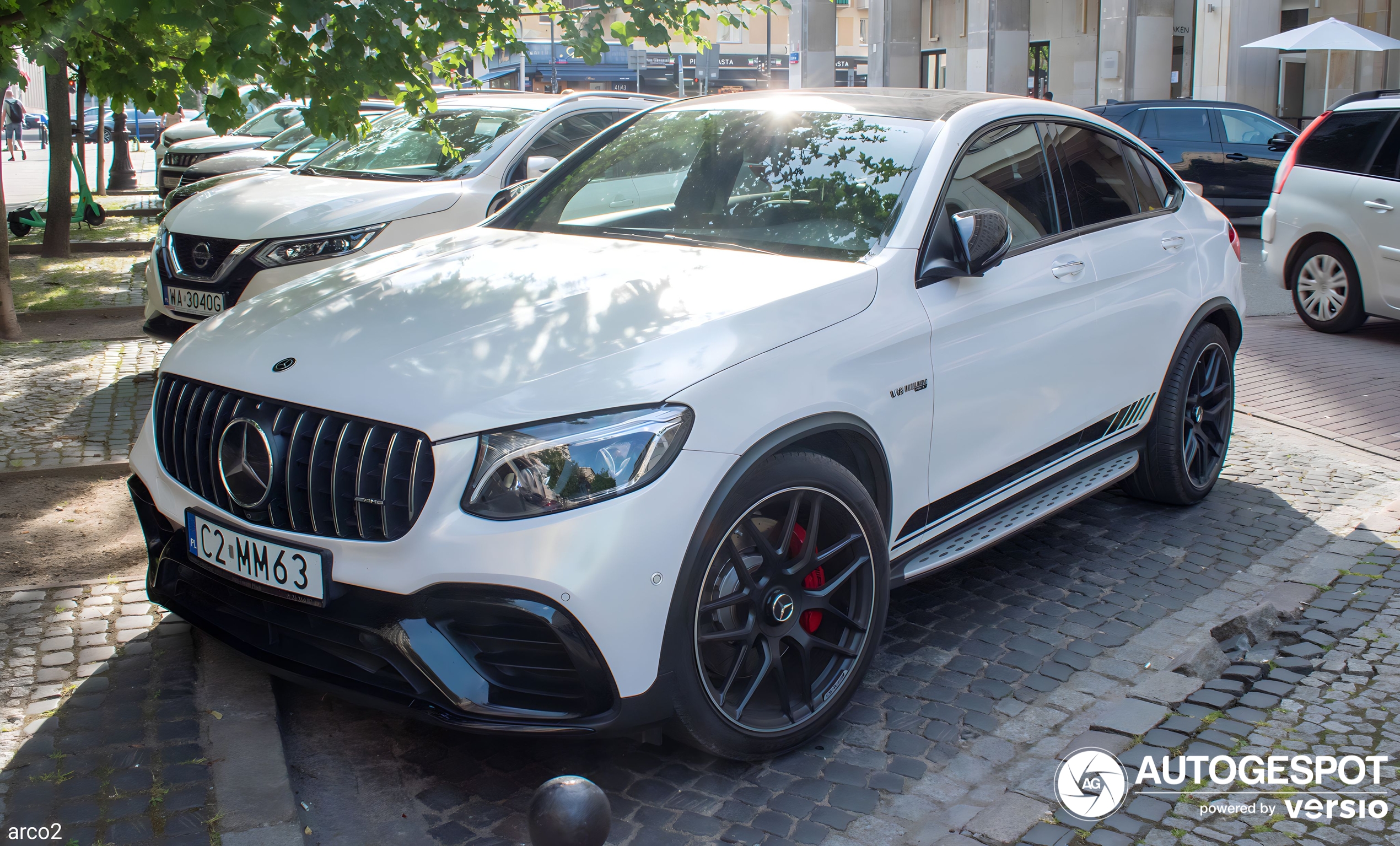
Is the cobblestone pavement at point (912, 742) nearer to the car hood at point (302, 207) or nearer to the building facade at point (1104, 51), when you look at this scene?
the car hood at point (302, 207)

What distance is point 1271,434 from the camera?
682 centimetres

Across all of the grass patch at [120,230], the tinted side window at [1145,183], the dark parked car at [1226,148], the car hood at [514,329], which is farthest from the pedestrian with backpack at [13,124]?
the tinted side window at [1145,183]

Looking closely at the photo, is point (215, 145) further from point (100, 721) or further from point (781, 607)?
point (781, 607)

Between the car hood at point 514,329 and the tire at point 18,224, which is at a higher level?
the car hood at point 514,329

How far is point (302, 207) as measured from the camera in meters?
7.11

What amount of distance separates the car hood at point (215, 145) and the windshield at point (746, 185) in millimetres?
11823

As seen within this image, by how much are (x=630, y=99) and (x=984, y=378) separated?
556 cm

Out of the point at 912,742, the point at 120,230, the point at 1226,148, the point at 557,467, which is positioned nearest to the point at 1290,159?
the point at 1226,148

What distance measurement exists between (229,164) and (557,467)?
38.1ft

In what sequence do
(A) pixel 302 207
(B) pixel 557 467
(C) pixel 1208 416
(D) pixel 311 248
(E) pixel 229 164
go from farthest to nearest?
(E) pixel 229 164 → (A) pixel 302 207 → (D) pixel 311 248 → (C) pixel 1208 416 → (B) pixel 557 467

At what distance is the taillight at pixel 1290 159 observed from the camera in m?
9.71

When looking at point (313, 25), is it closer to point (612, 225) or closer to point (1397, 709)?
point (612, 225)

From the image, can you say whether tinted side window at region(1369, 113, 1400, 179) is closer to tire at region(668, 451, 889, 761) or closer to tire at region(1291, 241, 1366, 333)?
tire at region(1291, 241, 1366, 333)

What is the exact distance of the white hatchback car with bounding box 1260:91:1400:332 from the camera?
29.6ft
